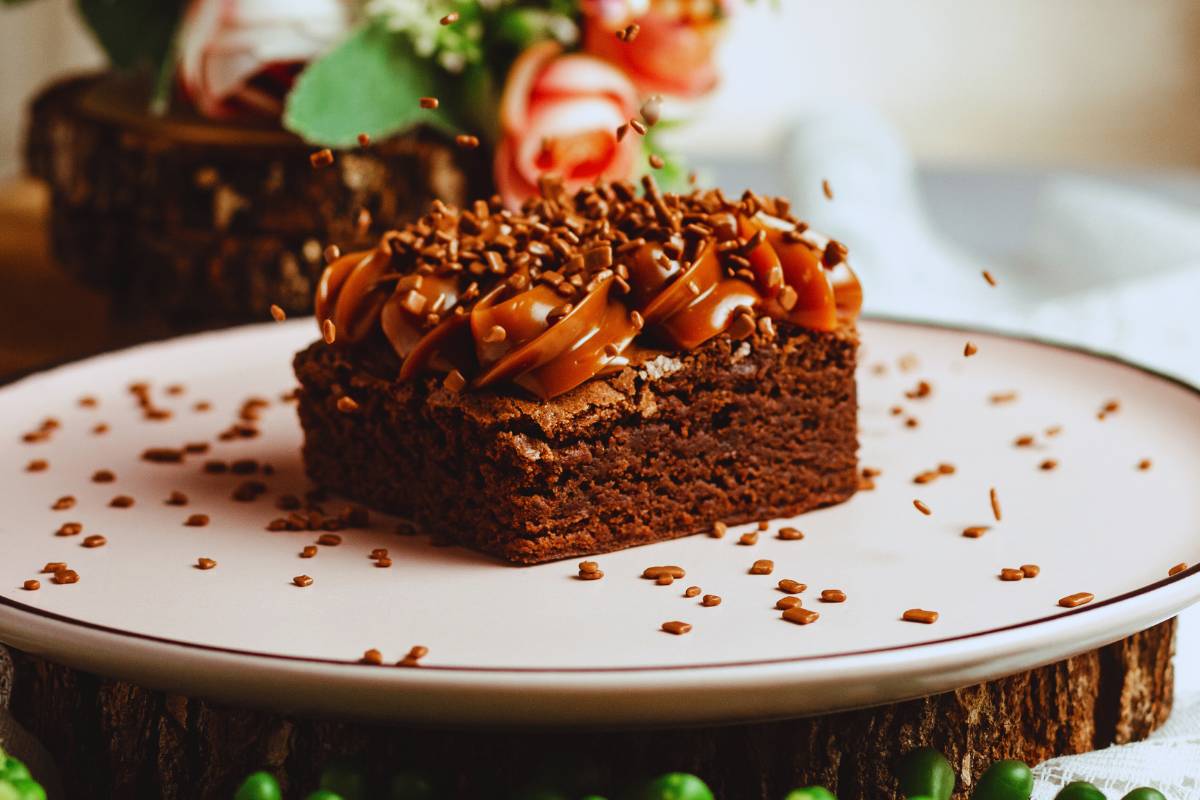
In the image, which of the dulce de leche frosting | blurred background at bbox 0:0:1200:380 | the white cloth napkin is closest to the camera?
the dulce de leche frosting

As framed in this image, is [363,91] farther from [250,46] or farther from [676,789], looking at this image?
[676,789]

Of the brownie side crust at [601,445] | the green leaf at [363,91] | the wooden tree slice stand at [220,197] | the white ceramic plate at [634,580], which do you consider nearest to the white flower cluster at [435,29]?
the green leaf at [363,91]

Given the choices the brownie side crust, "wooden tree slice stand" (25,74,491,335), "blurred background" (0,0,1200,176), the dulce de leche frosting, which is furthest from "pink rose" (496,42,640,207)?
"blurred background" (0,0,1200,176)

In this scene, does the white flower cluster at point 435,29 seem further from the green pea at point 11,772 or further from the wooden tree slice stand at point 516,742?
the green pea at point 11,772

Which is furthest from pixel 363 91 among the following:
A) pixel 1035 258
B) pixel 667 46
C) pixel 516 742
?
pixel 1035 258

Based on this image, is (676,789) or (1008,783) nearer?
(676,789)

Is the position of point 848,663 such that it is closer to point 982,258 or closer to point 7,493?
point 7,493

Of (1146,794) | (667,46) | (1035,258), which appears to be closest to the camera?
(1146,794)

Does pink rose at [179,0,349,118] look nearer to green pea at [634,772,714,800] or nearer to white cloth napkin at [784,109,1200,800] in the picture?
white cloth napkin at [784,109,1200,800]
